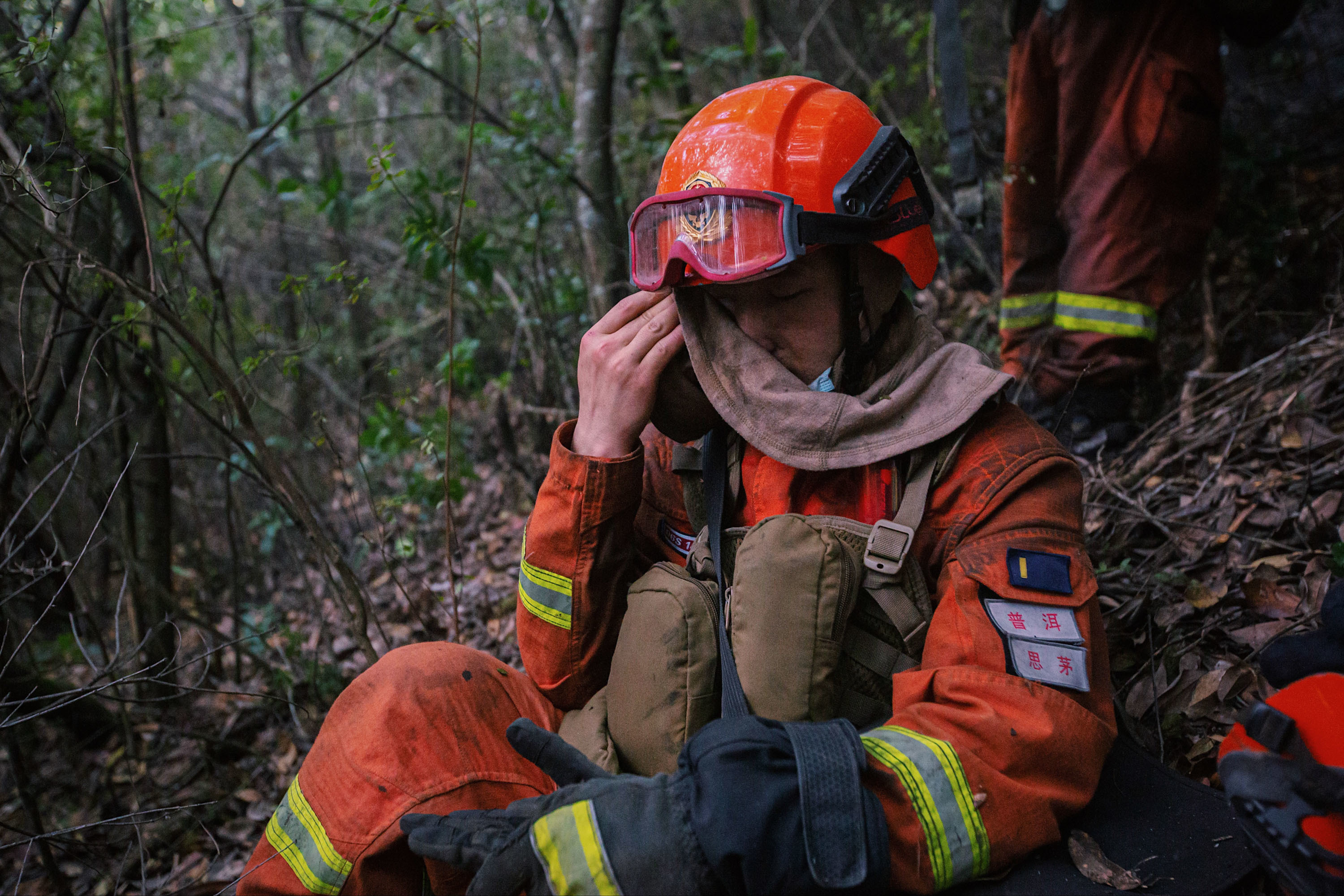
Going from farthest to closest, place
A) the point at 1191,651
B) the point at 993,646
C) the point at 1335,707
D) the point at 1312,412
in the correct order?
the point at 1312,412
the point at 1191,651
the point at 993,646
the point at 1335,707

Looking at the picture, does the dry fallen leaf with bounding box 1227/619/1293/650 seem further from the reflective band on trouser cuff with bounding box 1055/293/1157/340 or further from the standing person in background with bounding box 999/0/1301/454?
the reflective band on trouser cuff with bounding box 1055/293/1157/340

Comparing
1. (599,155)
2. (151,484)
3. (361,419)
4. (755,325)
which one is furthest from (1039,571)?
(151,484)

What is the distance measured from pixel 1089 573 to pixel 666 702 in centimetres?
89

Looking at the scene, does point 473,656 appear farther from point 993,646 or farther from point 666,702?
point 993,646

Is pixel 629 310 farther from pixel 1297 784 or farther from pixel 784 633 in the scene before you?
pixel 1297 784

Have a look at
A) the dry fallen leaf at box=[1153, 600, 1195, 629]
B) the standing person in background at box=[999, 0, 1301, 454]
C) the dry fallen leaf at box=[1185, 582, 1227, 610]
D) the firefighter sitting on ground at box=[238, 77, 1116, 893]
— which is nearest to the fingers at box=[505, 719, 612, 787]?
the firefighter sitting on ground at box=[238, 77, 1116, 893]

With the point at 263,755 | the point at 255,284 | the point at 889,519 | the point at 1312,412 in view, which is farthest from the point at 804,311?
the point at 255,284

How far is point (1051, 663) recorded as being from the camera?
1.59m

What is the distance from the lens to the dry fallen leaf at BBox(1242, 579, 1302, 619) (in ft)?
7.77

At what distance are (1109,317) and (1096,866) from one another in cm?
257

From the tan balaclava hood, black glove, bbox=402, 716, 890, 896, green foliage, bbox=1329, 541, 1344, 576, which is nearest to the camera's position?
black glove, bbox=402, 716, 890, 896

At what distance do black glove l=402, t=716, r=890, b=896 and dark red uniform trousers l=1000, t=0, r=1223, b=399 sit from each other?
2474 millimetres

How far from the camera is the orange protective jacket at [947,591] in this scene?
147 centimetres

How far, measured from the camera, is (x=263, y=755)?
354 centimetres
